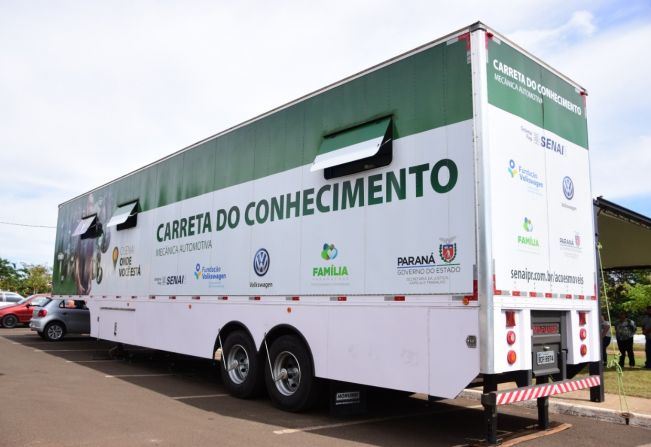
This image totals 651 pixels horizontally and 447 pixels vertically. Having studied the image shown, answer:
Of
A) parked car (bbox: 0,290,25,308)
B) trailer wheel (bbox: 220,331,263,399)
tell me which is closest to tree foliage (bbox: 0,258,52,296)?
parked car (bbox: 0,290,25,308)

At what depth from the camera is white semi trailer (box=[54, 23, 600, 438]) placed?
5590mm

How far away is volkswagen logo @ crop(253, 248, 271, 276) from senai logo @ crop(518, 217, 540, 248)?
11.6 ft

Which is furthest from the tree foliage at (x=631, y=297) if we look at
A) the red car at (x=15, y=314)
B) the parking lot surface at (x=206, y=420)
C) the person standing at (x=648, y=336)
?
the red car at (x=15, y=314)

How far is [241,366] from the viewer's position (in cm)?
844

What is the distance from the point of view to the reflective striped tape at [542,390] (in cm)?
543

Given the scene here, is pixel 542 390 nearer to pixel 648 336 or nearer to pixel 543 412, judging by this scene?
pixel 543 412

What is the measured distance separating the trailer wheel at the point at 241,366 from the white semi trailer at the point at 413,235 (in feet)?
0.10

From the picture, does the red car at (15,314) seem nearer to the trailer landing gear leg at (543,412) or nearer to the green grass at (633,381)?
the green grass at (633,381)

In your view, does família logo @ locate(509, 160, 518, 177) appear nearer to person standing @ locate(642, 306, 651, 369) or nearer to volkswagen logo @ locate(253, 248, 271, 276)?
volkswagen logo @ locate(253, 248, 271, 276)

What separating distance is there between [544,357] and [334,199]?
303cm

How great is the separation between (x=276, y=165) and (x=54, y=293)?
1138 cm

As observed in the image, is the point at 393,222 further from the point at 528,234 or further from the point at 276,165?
the point at 276,165

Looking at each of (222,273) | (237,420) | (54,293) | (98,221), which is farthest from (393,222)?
(54,293)

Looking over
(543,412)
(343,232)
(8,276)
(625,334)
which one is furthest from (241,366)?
(8,276)
